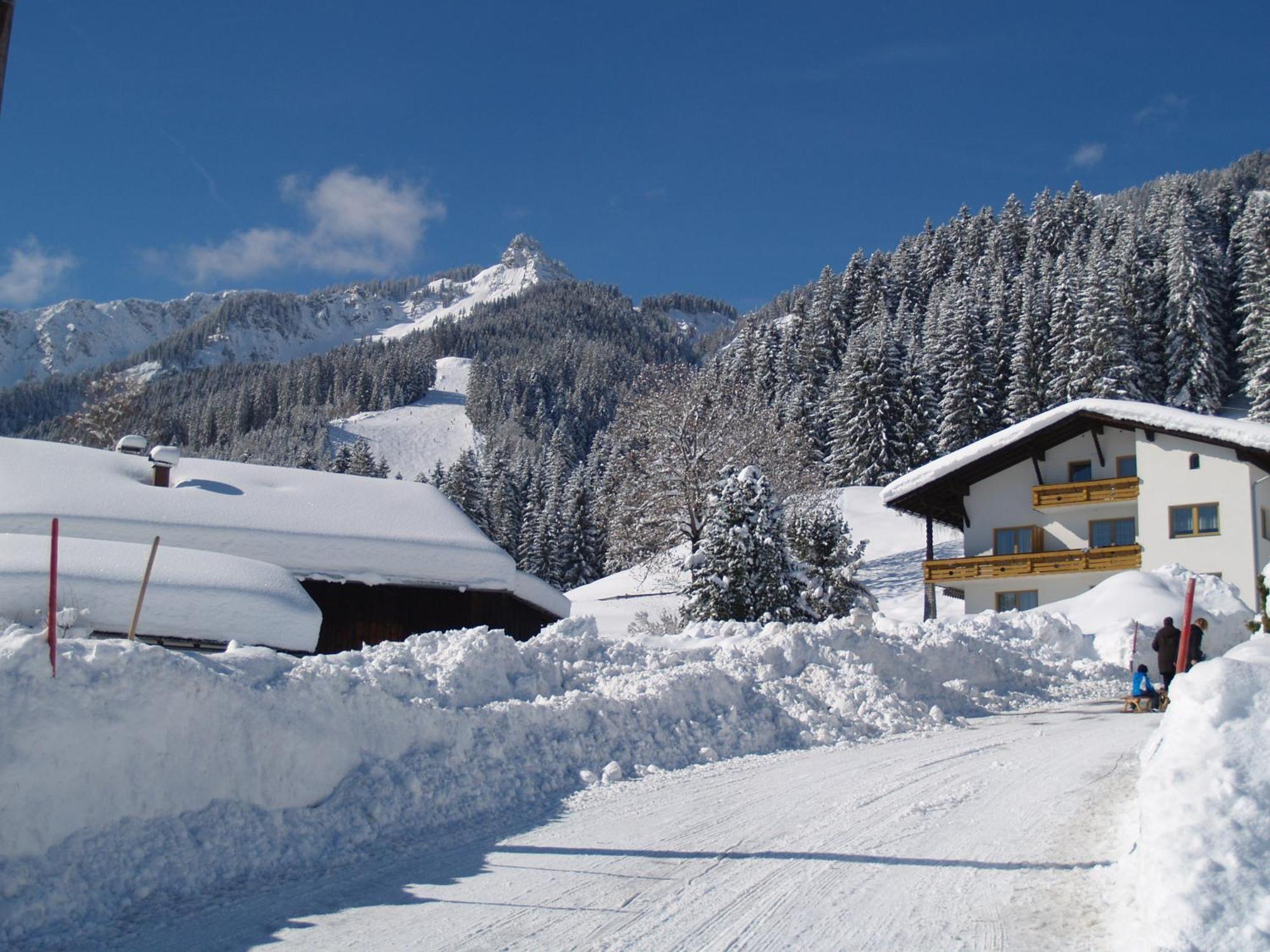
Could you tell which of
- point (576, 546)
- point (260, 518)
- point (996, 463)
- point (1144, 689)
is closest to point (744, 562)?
point (260, 518)

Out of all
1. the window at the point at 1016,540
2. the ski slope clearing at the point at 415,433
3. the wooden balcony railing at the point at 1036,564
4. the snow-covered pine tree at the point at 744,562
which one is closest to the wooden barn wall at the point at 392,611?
the snow-covered pine tree at the point at 744,562

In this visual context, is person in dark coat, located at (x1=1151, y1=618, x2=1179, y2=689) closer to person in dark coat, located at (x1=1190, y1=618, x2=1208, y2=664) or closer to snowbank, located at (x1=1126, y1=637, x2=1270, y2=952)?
person in dark coat, located at (x1=1190, y1=618, x2=1208, y2=664)

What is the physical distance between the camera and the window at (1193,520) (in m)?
33.0

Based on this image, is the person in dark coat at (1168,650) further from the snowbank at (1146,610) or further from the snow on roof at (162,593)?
the snow on roof at (162,593)

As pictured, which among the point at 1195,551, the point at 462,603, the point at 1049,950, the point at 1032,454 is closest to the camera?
the point at 1049,950

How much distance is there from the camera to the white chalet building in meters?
32.5

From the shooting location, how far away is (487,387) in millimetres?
169625

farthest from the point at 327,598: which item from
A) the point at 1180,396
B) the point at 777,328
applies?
the point at 777,328

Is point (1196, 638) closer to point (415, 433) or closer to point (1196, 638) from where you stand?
point (1196, 638)

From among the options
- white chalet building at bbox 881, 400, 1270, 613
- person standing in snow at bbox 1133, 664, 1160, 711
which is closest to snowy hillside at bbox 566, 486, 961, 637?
white chalet building at bbox 881, 400, 1270, 613

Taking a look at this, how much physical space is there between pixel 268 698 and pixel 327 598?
14356 mm

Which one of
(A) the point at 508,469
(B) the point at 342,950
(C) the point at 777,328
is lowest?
(B) the point at 342,950

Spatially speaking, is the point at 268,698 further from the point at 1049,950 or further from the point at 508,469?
the point at 508,469

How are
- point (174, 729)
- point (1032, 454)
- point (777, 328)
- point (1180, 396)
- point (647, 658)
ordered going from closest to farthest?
point (174, 729), point (647, 658), point (1032, 454), point (1180, 396), point (777, 328)
